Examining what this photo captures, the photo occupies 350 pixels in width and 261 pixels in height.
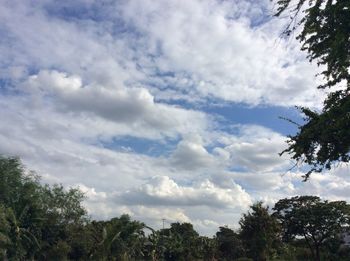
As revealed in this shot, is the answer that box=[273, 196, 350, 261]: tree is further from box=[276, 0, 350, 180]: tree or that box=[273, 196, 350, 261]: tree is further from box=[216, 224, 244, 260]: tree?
box=[276, 0, 350, 180]: tree

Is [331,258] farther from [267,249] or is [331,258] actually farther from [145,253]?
[145,253]

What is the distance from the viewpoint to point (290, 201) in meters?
72.1

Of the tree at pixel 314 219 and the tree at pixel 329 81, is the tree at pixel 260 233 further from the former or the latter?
the tree at pixel 329 81

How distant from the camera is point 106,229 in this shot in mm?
58969

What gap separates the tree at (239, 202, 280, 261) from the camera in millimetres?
52094

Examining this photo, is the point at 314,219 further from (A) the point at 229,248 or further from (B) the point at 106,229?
(A) the point at 229,248

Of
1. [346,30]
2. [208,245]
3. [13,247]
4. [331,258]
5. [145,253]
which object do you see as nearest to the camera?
[346,30]

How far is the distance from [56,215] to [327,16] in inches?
2704

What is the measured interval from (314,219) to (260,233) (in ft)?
59.8

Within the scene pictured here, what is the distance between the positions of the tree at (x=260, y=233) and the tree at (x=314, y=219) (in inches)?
591

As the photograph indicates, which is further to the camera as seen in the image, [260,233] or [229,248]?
[229,248]

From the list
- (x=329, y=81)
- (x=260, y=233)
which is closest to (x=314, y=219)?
(x=260, y=233)

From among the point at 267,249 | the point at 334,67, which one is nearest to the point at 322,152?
the point at 334,67

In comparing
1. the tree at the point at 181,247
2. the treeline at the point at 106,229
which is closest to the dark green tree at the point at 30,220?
the treeline at the point at 106,229
